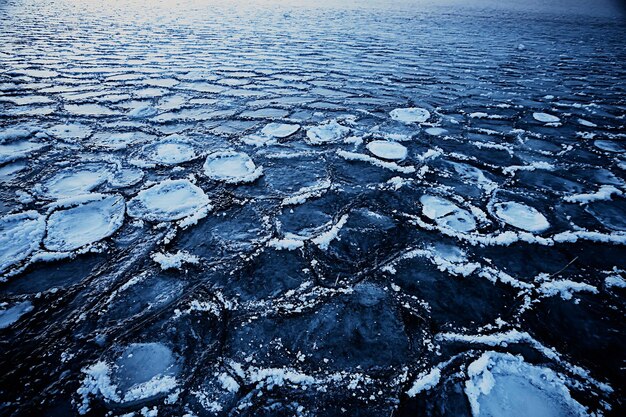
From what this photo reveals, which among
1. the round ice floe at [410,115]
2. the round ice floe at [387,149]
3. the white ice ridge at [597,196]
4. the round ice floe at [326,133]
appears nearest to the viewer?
the white ice ridge at [597,196]

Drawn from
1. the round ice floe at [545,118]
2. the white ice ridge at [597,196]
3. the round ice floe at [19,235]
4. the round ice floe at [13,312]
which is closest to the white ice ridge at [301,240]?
the round ice floe at [13,312]

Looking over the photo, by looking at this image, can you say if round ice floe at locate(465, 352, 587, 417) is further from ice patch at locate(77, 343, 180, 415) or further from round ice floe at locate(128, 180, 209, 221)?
round ice floe at locate(128, 180, 209, 221)

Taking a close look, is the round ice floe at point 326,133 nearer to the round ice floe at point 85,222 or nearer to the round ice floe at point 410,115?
the round ice floe at point 410,115

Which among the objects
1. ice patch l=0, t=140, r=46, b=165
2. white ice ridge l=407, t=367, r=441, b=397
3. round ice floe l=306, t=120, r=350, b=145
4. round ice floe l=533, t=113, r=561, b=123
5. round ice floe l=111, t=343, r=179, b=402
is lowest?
white ice ridge l=407, t=367, r=441, b=397

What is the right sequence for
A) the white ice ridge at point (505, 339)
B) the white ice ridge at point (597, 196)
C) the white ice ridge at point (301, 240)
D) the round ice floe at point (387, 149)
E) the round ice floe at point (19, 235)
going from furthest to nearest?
the round ice floe at point (387, 149), the white ice ridge at point (597, 196), the white ice ridge at point (301, 240), the round ice floe at point (19, 235), the white ice ridge at point (505, 339)

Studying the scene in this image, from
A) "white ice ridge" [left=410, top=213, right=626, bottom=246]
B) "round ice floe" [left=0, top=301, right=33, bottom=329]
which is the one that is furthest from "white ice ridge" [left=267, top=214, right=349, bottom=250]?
"round ice floe" [left=0, top=301, right=33, bottom=329]

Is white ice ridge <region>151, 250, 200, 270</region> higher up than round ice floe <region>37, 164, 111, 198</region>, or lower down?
lower down

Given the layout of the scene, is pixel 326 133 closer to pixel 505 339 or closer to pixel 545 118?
pixel 505 339

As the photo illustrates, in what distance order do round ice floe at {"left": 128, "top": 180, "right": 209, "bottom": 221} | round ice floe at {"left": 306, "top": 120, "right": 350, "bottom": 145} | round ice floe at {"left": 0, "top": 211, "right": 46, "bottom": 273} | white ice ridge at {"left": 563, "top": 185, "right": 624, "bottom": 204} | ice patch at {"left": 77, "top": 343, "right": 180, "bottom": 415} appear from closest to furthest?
ice patch at {"left": 77, "top": 343, "right": 180, "bottom": 415} → round ice floe at {"left": 0, "top": 211, "right": 46, "bottom": 273} → round ice floe at {"left": 128, "top": 180, "right": 209, "bottom": 221} → white ice ridge at {"left": 563, "top": 185, "right": 624, "bottom": 204} → round ice floe at {"left": 306, "top": 120, "right": 350, "bottom": 145}
